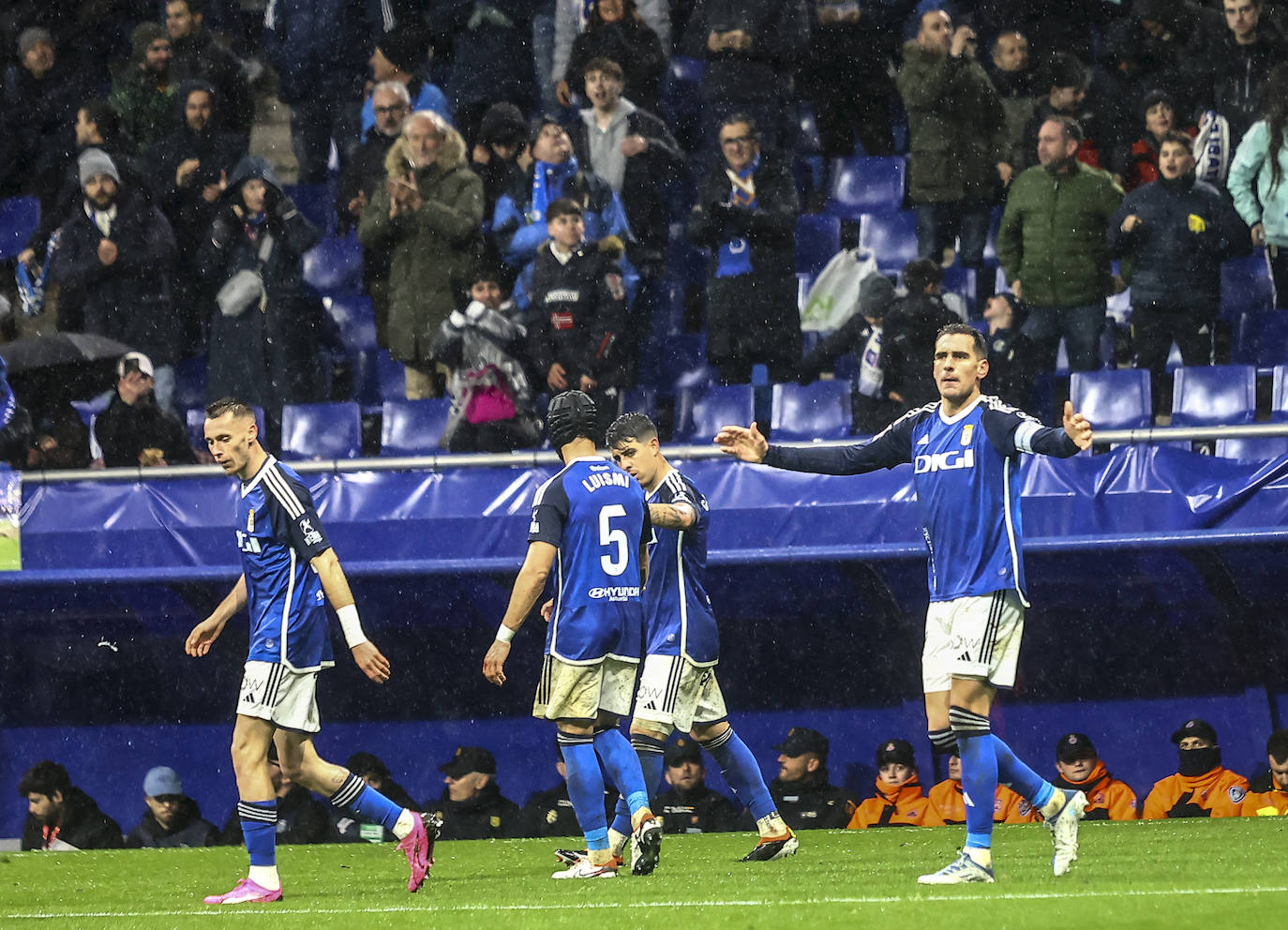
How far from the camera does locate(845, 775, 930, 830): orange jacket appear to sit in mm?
10008

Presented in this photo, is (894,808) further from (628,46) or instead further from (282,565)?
(628,46)

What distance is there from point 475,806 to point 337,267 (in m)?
4.99

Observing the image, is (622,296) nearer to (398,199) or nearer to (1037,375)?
(398,199)

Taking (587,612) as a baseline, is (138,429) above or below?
above

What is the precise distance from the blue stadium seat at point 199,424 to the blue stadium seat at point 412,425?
2.59 ft

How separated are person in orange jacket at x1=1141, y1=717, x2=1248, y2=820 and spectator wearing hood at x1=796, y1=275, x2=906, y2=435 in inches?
95.1

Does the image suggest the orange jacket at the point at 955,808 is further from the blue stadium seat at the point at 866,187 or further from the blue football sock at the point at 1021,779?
the blue stadium seat at the point at 866,187

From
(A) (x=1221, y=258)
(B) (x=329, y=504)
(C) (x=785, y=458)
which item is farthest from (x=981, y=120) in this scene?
(C) (x=785, y=458)

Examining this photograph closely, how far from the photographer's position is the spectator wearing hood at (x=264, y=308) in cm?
1183

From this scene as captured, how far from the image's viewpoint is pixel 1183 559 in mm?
9672

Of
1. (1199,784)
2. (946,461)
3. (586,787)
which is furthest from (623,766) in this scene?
(1199,784)

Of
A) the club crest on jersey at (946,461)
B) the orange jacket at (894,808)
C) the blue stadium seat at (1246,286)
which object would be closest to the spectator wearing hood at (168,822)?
the orange jacket at (894,808)

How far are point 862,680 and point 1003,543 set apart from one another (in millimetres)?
4217

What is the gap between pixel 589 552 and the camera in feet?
23.4
